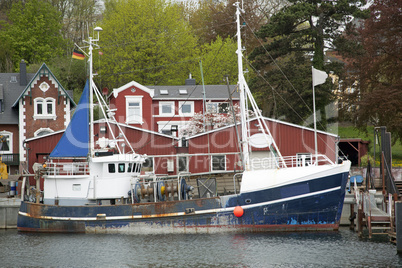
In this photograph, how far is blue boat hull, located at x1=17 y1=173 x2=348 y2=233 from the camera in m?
29.2

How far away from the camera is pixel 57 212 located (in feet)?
106

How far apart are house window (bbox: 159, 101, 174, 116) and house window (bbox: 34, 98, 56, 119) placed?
29.6 ft

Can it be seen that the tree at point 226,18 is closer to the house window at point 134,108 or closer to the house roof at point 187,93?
the house roof at point 187,93

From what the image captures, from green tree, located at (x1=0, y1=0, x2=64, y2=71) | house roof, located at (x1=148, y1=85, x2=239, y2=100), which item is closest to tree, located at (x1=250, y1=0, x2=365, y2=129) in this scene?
house roof, located at (x1=148, y1=85, x2=239, y2=100)

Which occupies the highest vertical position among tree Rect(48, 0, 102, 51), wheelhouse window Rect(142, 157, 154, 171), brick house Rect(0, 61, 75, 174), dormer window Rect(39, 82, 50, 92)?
tree Rect(48, 0, 102, 51)

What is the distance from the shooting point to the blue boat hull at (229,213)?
96.0ft

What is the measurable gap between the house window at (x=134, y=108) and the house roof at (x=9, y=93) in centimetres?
A: 905

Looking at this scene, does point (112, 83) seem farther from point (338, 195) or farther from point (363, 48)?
point (338, 195)

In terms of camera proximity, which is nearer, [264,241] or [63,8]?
[264,241]

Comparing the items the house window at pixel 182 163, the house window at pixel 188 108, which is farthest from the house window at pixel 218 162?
the house window at pixel 188 108

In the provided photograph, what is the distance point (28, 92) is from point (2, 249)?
2187 cm

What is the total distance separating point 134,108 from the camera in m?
49.9

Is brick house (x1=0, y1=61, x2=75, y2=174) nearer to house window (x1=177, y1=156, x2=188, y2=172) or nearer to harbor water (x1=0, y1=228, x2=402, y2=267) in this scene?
house window (x1=177, y1=156, x2=188, y2=172)

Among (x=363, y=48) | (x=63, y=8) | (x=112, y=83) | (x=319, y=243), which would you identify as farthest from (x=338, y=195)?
(x=63, y=8)
